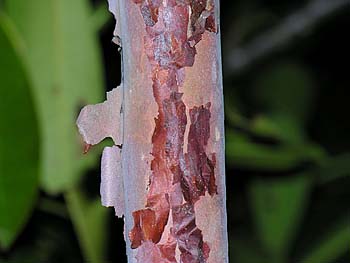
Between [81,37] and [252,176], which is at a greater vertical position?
[81,37]

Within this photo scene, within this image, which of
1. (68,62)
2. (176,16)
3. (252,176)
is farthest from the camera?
(252,176)

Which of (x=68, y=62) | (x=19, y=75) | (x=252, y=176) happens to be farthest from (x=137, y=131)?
(x=252, y=176)

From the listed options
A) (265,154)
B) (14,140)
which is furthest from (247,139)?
(14,140)

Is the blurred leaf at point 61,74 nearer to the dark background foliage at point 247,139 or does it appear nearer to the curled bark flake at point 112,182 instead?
the dark background foliage at point 247,139

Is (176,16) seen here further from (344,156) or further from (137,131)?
(344,156)

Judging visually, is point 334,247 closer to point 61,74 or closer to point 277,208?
point 277,208

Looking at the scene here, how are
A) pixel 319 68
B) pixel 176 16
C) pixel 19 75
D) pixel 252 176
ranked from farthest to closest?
pixel 319 68 → pixel 252 176 → pixel 19 75 → pixel 176 16

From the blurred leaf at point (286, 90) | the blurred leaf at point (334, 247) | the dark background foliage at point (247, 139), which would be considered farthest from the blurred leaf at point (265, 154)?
the blurred leaf at point (286, 90)
